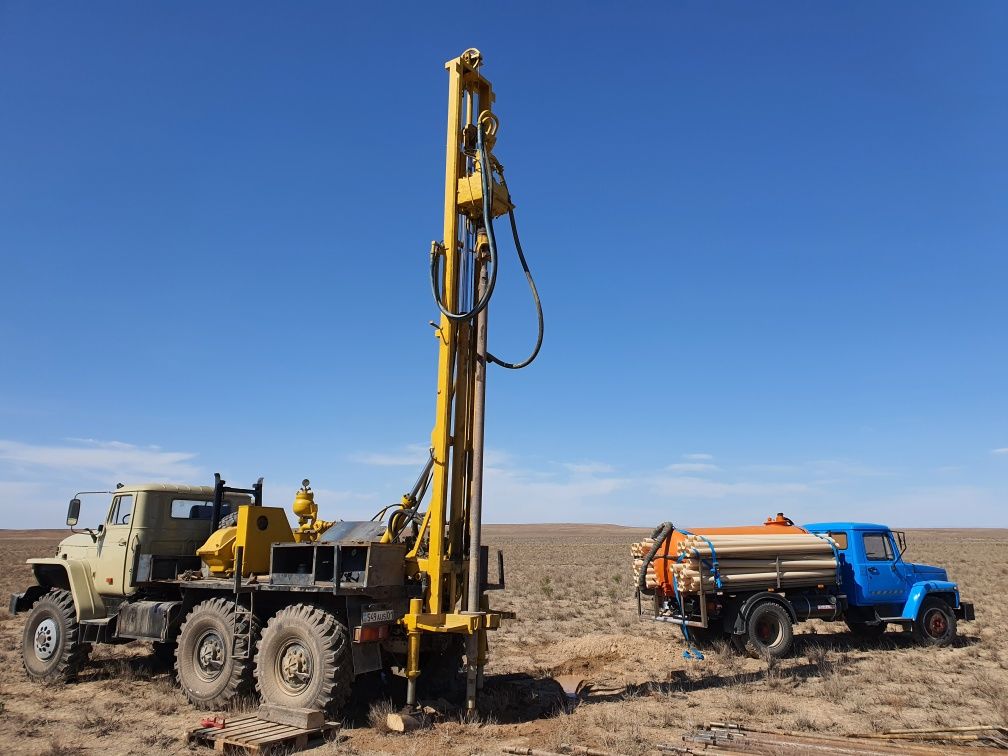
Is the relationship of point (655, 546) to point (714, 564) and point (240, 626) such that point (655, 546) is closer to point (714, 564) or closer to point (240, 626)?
point (714, 564)

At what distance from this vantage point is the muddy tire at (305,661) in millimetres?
8367

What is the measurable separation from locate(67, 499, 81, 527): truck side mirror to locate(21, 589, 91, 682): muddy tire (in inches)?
47.1

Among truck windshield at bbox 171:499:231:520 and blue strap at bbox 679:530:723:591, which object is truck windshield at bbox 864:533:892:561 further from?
truck windshield at bbox 171:499:231:520

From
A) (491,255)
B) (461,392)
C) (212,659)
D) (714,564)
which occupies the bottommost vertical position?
(212,659)

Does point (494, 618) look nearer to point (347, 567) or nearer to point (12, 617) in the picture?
point (347, 567)

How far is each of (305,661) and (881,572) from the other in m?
11.4

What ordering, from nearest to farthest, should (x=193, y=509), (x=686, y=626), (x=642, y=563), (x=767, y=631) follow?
(x=193, y=509), (x=767, y=631), (x=686, y=626), (x=642, y=563)

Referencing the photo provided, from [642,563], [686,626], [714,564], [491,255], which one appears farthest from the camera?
[642,563]

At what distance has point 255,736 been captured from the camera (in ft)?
25.1

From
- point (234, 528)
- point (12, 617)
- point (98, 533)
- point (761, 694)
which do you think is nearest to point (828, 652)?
point (761, 694)

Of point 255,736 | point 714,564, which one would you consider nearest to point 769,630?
point 714,564

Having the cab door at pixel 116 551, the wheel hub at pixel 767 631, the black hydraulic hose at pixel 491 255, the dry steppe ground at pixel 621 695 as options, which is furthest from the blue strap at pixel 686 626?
the cab door at pixel 116 551

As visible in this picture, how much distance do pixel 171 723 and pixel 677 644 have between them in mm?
8918

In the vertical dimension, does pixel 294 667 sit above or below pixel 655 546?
below
